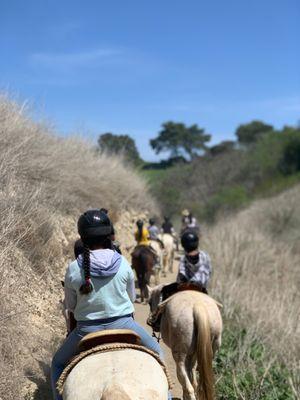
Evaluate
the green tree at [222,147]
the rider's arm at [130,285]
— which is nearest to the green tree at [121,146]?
the rider's arm at [130,285]

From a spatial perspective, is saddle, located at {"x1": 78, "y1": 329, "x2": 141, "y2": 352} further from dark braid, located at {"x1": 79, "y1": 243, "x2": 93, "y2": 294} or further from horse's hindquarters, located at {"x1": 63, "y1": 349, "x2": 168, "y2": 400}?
dark braid, located at {"x1": 79, "y1": 243, "x2": 93, "y2": 294}

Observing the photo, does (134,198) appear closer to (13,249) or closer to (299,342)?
(299,342)

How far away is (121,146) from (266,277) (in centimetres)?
1399

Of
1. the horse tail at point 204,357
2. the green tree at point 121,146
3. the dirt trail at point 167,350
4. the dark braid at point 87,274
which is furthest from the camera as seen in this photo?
the green tree at point 121,146

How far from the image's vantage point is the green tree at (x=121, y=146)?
2817 cm

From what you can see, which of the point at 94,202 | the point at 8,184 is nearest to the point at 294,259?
the point at 94,202

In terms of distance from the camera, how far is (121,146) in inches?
1176

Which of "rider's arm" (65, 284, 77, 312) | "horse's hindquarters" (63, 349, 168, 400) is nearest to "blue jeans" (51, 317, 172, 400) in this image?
"rider's arm" (65, 284, 77, 312)

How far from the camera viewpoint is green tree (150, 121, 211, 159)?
90.0 metres

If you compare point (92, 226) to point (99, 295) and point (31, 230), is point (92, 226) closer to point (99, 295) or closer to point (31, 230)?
point (99, 295)

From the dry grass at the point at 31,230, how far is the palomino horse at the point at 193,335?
181cm

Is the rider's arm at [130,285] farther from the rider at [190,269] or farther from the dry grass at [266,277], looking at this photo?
the dry grass at [266,277]

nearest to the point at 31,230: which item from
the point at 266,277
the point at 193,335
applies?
the point at 193,335

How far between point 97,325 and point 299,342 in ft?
22.6
